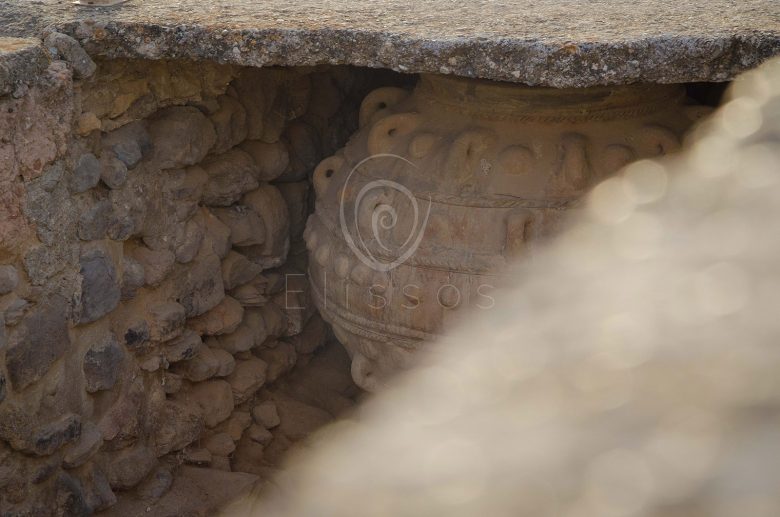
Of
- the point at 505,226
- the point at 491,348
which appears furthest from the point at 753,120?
the point at 505,226

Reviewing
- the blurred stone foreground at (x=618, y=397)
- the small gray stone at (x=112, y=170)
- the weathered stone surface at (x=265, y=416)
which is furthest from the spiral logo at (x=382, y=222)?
the blurred stone foreground at (x=618, y=397)

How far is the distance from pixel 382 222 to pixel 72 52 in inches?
32.1

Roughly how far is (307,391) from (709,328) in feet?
8.31

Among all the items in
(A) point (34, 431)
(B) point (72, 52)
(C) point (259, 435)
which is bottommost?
(C) point (259, 435)

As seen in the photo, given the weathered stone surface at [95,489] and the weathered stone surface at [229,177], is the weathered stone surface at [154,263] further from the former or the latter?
the weathered stone surface at [95,489]

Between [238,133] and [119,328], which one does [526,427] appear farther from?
[238,133]

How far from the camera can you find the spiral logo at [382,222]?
8.00 feet

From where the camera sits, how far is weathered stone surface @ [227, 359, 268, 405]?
2869 mm

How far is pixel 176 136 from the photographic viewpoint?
8.23ft

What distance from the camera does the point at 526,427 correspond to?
66cm

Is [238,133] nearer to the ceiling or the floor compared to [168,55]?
nearer to the floor

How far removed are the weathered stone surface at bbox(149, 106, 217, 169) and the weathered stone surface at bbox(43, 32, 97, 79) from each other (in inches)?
→ 13.1

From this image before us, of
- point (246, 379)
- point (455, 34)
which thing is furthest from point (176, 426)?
point (455, 34)

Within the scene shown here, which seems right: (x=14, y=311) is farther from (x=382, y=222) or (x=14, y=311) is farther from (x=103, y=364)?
(x=382, y=222)
